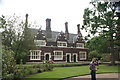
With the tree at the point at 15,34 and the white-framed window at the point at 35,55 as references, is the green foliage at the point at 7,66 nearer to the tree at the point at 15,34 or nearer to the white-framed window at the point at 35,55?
the tree at the point at 15,34

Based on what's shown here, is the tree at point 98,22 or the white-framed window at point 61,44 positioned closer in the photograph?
the tree at point 98,22

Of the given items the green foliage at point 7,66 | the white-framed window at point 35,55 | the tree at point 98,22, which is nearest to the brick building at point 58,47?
the white-framed window at point 35,55

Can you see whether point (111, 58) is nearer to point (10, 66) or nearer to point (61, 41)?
point (61, 41)

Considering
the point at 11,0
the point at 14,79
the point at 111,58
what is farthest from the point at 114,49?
the point at 11,0

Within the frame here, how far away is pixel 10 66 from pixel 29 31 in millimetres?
2524

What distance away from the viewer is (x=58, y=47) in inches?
536

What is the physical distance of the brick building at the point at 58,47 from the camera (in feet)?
41.5

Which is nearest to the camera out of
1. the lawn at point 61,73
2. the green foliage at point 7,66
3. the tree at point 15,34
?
the green foliage at point 7,66

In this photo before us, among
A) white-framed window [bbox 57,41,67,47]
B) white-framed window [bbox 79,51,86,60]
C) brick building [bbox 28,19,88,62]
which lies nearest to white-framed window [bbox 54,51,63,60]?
brick building [bbox 28,19,88,62]

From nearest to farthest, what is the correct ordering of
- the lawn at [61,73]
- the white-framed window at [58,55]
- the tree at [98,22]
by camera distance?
1. the lawn at [61,73]
2. the tree at [98,22]
3. the white-framed window at [58,55]

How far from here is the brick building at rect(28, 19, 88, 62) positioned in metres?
12.6

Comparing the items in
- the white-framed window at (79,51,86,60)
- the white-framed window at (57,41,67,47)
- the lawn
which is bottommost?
the lawn

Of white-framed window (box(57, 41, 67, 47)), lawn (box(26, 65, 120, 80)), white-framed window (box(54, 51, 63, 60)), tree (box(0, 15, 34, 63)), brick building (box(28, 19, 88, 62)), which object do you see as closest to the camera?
lawn (box(26, 65, 120, 80))

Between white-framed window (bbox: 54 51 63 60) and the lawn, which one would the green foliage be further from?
white-framed window (bbox: 54 51 63 60)
